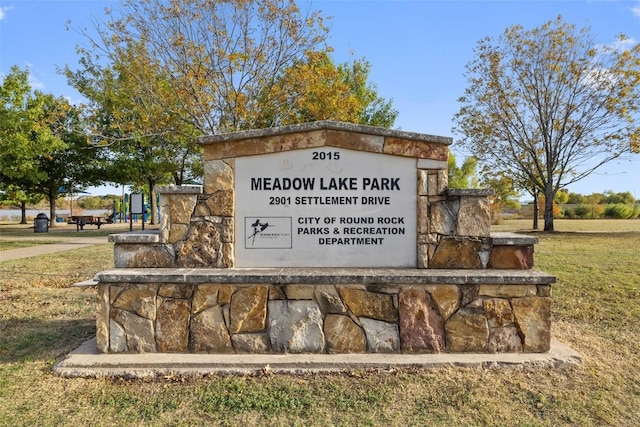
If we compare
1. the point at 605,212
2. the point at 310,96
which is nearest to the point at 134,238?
the point at 310,96

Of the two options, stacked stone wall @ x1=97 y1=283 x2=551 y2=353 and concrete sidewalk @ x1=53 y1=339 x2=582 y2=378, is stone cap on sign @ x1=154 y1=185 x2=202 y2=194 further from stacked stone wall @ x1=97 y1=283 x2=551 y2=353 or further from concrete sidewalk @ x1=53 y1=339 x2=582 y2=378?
concrete sidewalk @ x1=53 y1=339 x2=582 y2=378

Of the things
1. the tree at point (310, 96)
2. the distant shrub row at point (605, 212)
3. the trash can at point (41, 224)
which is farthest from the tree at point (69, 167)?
the distant shrub row at point (605, 212)

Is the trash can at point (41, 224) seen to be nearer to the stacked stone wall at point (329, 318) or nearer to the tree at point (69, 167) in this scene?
the tree at point (69, 167)

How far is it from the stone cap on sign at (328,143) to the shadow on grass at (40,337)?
7.64 ft

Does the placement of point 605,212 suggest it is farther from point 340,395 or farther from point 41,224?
point 340,395

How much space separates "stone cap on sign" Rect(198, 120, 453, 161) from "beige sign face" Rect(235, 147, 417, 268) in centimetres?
7

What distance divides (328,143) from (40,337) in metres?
3.56

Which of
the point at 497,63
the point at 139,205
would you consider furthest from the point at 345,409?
the point at 497,63

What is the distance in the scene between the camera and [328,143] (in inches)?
157

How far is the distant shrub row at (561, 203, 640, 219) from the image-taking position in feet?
143

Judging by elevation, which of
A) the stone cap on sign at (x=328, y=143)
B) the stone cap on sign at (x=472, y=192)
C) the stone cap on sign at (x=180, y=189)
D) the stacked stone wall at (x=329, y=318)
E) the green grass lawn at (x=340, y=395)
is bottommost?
the green grass lawn at (x=340, y=395)

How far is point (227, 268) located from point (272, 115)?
469 inches

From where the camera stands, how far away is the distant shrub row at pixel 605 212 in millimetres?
43625

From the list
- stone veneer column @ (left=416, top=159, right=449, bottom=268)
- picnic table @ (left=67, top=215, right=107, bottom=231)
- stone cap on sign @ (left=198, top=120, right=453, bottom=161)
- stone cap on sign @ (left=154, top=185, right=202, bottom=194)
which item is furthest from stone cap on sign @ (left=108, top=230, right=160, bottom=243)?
picnic table @ (left=67, top=215, right=107, bottom=231)
